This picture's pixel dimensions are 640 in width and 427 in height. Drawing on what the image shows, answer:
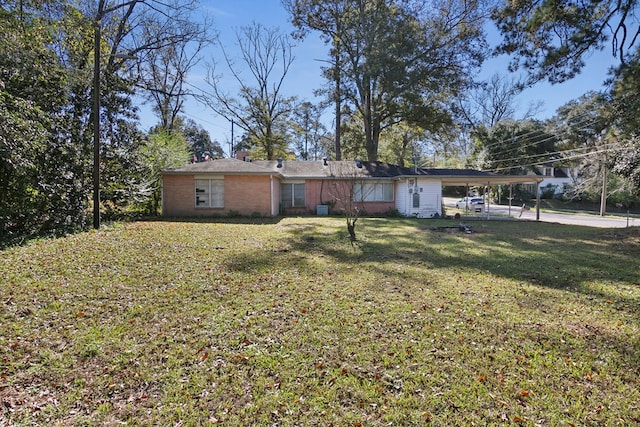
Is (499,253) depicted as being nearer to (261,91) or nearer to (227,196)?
(227,196)

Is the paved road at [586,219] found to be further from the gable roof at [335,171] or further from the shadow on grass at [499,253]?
the shadow on grass at [499,253]

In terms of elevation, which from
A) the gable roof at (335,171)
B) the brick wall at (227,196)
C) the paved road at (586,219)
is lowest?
the paved road at (586,219)

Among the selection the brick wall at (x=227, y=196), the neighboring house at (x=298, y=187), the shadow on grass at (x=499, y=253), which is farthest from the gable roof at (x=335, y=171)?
the shadow on grass at (x=499, y=253)

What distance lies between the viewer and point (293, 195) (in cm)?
1986

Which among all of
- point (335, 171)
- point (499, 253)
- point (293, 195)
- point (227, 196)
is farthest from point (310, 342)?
point (335, 171)

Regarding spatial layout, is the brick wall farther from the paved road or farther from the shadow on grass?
the paved road

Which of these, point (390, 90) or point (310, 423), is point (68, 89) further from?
point (390, 90)

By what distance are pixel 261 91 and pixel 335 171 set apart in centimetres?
1591

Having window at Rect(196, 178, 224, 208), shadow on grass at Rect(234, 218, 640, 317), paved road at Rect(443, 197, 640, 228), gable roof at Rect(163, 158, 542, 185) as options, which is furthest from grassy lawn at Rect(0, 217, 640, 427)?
paved road at Rect(443, 197, 640, 228)

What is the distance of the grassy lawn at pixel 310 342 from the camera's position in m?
2.66

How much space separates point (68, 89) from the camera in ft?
33.9

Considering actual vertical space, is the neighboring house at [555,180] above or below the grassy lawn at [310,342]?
above

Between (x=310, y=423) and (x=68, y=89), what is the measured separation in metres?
12.3

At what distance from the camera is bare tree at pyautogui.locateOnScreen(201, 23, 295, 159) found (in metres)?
30.2
